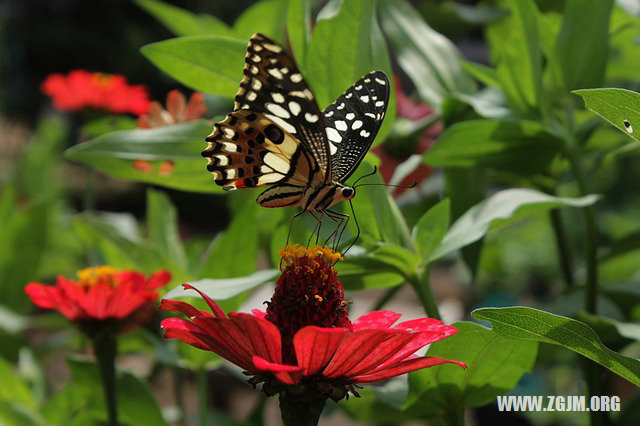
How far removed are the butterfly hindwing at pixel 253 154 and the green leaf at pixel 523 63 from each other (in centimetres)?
18

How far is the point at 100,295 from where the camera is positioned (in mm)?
459

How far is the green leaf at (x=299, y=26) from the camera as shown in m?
0.42

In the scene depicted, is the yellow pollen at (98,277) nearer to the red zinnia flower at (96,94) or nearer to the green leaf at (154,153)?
the green leaf at (154,153)

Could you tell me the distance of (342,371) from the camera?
0.30 metres

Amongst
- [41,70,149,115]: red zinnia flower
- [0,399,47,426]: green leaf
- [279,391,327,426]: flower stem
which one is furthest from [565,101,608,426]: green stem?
[41,70,149,115]: red zinnia flower

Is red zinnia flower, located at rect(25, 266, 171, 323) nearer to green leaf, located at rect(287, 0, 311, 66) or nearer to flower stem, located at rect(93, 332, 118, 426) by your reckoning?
flower stem, located at rect(93, 332, 118, 426)

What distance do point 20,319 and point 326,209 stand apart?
39 centimetres

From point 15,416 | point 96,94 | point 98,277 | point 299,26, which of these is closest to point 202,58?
point 299,26

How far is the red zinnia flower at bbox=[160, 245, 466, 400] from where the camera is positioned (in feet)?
0.92

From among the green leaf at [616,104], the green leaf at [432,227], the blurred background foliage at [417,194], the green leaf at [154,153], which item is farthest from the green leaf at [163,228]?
the green leaf at [616,104]

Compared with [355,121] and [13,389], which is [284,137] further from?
[13,389]

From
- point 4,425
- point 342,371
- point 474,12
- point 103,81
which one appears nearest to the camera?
point 342,371

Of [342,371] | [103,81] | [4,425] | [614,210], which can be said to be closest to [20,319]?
[4,425]

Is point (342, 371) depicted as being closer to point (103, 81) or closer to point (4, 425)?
point (4, 425)
